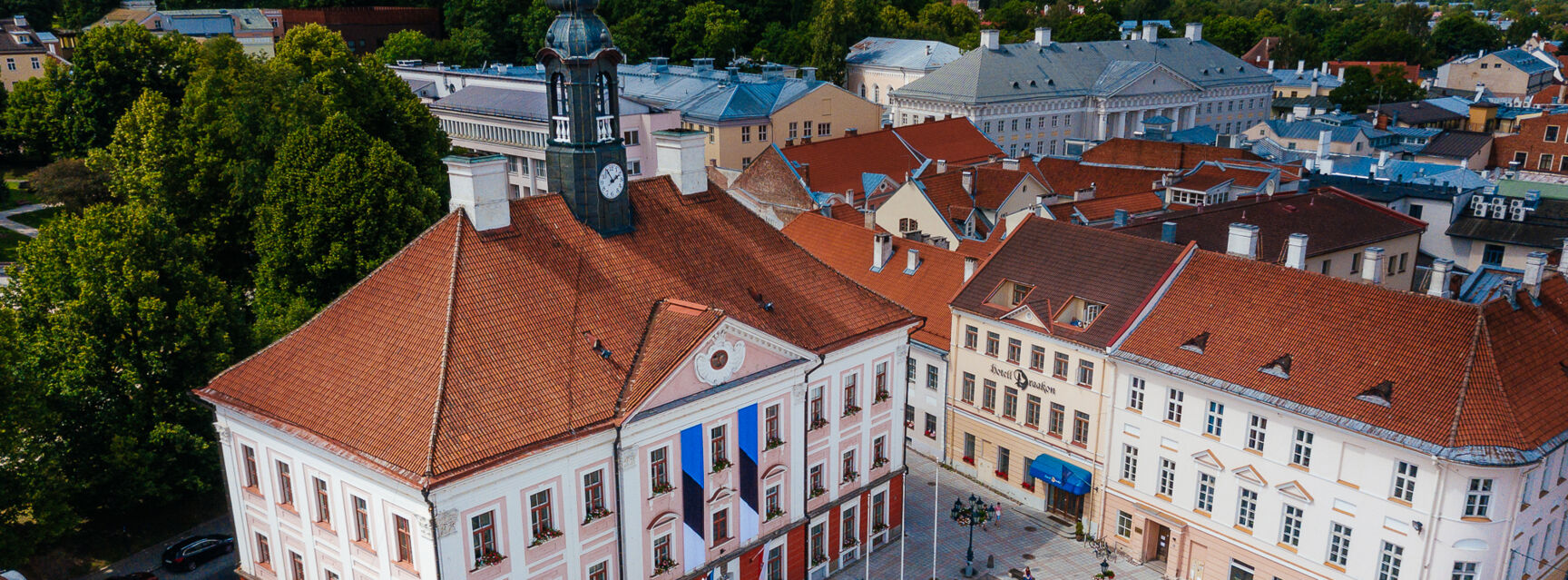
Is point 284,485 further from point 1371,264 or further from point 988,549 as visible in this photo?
point 1371,264

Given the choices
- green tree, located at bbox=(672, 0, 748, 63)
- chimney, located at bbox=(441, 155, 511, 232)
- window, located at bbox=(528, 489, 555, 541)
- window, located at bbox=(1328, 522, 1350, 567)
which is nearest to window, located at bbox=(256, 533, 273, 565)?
window, located at bbox=(528, 489, 555, 541)

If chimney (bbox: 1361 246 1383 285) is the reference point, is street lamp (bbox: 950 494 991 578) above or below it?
below

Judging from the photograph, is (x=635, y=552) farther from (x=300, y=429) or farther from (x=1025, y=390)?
(x=1025, y=390)

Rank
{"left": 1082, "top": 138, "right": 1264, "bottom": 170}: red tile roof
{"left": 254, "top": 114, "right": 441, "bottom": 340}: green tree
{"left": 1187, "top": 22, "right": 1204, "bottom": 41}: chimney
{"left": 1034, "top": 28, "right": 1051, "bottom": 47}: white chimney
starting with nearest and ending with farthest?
{"left": 254, "top": 114, "right": 441, "bottom": 340}: green tree, {"left": 1082, "top": 138, "right": 1264, "bottom": 170}: red tile roof, {"left": 1034, "top": 28, "right": 1051, "bottom": 47}: white chimney, {"left": 1187, "top": 22, "right": 1204, "bottom": 41}: chimney

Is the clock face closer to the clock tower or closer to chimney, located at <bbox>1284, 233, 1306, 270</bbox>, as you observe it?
the clock tower

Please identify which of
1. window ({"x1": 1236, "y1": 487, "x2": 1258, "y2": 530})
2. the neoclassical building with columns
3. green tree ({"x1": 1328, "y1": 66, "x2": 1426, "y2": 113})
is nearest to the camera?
window ({"x1": 1236, "y1": 487, "x2": 1258, "y2": 530})

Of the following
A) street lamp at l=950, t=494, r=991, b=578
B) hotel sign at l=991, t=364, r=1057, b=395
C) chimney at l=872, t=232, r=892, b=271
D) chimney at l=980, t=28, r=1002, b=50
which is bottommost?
street lamp at l=950, t=494, r=991, b=578

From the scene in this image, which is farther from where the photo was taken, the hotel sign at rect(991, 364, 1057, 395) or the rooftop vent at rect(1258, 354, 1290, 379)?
the hotel sign at rect(991, 364, 1057, 395)

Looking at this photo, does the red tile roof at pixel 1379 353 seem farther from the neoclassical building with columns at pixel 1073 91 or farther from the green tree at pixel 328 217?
the neoclassical building with columns at pixel 1073 91
